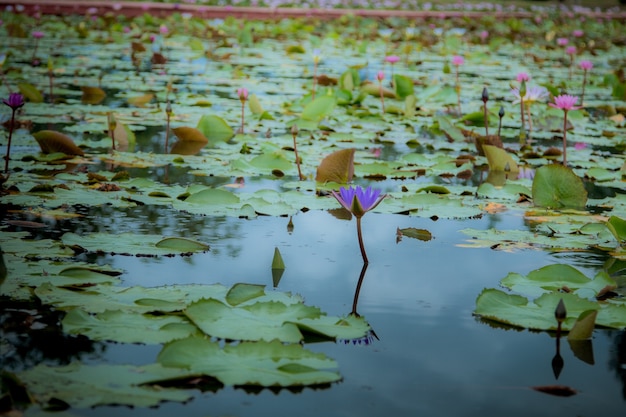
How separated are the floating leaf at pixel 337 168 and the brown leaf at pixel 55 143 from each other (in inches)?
37.1

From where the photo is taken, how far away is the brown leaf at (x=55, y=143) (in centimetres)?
293

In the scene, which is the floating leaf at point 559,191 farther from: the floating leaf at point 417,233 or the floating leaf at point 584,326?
the floating leaf at point 584,326

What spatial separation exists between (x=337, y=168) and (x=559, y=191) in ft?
2.28

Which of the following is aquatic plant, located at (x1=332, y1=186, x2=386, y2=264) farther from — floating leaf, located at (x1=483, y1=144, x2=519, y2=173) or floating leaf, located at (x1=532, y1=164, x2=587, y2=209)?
floating leaf, located at (x1=483, y1=144, x2=519, y2=173)

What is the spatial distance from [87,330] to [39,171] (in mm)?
1498

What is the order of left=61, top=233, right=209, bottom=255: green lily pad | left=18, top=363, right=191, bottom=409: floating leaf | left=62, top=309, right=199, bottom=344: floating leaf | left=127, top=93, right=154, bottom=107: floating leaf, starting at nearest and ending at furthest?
left=18, top=363, right=191, bottom=409: floating leaf
left=62, top=309, right=199, bottom=344: floating leaf
left=61, top=233, right=209, bottom=255: green lily pad
left=127, top=93, right=154, bottom=107: floating leaf

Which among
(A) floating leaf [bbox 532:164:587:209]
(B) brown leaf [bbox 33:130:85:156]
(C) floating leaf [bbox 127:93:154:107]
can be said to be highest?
(C) floating leaf [bbox 127:93:154:107]

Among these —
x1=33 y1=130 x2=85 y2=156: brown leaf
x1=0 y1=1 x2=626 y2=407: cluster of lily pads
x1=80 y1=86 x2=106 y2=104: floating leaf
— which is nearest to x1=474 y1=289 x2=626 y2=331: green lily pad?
x1=0 y1=1 x2=626 y2=407: cluster of lily pads

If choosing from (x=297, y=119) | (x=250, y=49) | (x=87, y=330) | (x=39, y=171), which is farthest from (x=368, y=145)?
(x=250, y=49)

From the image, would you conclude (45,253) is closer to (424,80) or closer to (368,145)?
(368,145)

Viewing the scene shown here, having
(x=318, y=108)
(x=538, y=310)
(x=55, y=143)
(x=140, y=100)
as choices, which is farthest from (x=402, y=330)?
(x=140, y=100)

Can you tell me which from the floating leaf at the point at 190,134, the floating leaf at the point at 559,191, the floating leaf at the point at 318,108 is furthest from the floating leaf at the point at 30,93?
the floating leaf at the point at 559,191

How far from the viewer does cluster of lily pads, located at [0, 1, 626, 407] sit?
138 centimetres

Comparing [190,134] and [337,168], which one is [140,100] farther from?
[337,168]
